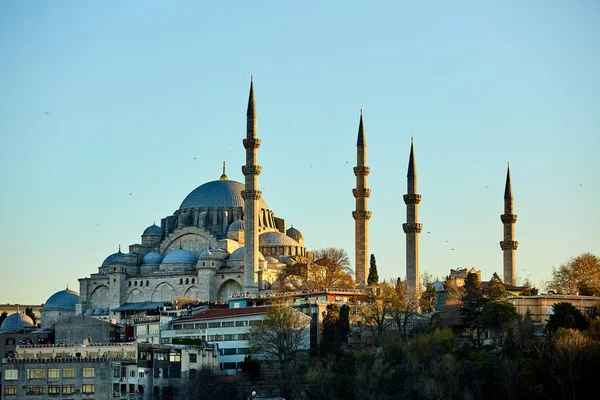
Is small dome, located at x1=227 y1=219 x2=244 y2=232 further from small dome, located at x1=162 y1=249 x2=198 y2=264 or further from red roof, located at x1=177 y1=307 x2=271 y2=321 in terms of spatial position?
red roof, located at x1=177 y1=307 x2=271 y2=321

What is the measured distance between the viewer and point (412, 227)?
7088 cm

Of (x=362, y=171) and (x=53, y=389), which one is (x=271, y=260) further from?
(x=53, y=389)

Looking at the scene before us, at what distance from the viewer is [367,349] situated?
54.1 metres

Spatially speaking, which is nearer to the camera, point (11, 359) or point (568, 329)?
point (568, 329)

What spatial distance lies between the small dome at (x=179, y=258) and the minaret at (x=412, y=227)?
14003 mm

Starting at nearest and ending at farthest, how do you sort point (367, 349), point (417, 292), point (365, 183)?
point (367, 349)
point (417, 292)
point (365, 183)

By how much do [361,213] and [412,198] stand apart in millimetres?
3295

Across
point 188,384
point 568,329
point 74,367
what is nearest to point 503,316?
point 568,329

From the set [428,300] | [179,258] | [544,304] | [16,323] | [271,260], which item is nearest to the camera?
[544,304]

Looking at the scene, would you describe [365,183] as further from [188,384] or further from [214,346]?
[188,384]

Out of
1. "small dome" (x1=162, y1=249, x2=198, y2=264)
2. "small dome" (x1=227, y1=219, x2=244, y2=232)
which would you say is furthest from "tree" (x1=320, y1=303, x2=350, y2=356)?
"small dome" (x1=227, y1=219, x2=244, y2=232)

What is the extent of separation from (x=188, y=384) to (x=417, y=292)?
1710 cm

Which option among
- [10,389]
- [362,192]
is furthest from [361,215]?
[10,389]

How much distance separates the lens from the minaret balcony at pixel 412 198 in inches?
2810
